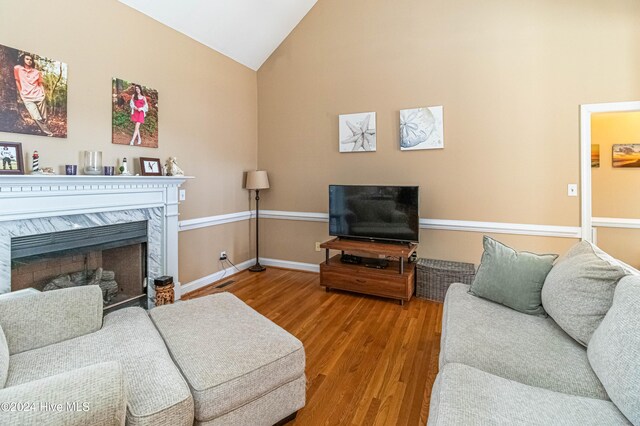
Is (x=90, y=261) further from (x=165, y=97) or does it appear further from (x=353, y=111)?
(x=353, y=111)

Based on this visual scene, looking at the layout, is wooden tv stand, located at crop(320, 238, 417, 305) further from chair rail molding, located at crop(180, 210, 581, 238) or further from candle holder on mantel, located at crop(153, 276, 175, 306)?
candle holder on mantel, located at crop(153, 276, 175, 306)

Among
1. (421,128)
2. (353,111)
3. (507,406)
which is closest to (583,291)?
(507,406)

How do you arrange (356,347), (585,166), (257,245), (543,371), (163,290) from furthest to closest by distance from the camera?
(257,245)
(585,166)
(163,290)
(356,347)
(543,371)

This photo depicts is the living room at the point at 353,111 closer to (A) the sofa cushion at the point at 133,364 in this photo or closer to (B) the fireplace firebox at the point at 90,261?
(B) the fireplace firebox at the point at 90,261

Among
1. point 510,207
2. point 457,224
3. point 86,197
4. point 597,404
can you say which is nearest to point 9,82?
point 86,197

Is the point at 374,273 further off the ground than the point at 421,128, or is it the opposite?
the point at 421,128

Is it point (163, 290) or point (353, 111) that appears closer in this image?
point (163, 290)

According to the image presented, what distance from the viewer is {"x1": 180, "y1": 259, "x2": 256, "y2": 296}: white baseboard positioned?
3.55 meters

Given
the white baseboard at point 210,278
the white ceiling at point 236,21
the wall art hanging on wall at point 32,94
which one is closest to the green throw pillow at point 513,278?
the white baseboard at point 210,278

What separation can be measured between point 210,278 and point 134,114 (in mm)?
1981

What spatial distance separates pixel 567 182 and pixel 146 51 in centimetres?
428

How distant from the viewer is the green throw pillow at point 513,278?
1.90m

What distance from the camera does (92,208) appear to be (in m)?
2.54

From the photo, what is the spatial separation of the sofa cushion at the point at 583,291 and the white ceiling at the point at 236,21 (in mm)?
3885
